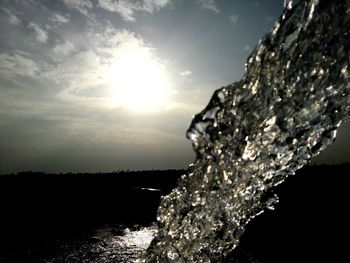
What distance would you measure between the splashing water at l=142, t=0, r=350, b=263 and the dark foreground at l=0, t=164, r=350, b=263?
1.32 metres

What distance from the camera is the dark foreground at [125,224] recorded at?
15.9 ft

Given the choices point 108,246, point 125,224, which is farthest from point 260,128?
point 125,224

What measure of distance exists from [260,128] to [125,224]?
232 inches

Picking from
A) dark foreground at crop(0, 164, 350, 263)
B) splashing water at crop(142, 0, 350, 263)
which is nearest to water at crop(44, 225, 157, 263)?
dark foreground at crop(0, 164, 350, 263)

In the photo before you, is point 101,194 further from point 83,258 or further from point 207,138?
point 207,138

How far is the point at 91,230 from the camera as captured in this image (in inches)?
275

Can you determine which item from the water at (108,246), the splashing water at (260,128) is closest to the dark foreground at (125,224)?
the water at (108,246)

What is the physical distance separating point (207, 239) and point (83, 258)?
2.50m

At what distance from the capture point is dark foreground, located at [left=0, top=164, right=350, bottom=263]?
4855 millimetres

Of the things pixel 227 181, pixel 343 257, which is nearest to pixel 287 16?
pixel 227 181

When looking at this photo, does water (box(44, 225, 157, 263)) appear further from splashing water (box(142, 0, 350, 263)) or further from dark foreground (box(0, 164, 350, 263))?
splashing water (box(142, 0, 350, 263))

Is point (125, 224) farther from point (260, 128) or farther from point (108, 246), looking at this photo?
point (260, 128)

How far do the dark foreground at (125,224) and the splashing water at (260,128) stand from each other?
132 cm

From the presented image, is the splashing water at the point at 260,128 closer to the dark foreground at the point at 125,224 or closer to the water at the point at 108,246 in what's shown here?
the dark foreground at the point at 125,224
